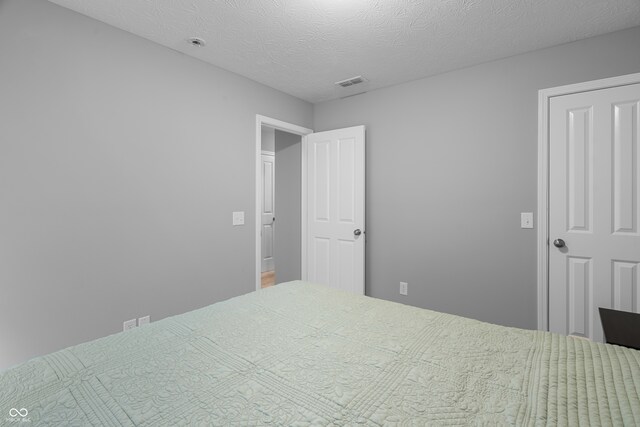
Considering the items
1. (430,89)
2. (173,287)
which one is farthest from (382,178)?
(173,287)

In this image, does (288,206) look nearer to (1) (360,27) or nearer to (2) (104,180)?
(2) (104,180)

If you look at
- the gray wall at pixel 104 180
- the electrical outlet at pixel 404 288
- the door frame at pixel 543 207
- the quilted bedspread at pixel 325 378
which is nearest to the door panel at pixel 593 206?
the door frame at pixel 543 207

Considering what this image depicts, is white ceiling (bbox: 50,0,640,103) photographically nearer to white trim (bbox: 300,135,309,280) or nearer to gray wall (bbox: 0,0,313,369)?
gray wall (bbox: 0,0,313,369)

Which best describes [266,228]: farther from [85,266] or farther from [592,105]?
[592,105]

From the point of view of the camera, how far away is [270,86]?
3.08m

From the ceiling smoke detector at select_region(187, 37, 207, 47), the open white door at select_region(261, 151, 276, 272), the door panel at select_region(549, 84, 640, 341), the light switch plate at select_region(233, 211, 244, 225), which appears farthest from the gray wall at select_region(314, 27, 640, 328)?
the open white door at select_region(261, 151, 276, 272)

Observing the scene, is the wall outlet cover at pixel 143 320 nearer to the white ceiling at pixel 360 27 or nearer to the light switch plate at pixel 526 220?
the white ceiling at pixel 360 27

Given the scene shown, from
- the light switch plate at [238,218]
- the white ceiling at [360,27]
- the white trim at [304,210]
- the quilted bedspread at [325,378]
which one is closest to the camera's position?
the quilted bedspread at [325,378]

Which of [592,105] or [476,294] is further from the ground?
[592,105]

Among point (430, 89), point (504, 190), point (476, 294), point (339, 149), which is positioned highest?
point (430, 89)

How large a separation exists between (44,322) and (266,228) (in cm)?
361

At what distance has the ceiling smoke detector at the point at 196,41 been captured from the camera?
84.7 inches

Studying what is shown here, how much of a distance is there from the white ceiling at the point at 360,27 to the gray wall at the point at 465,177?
205mm

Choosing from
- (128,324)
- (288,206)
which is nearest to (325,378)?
(128,324)
